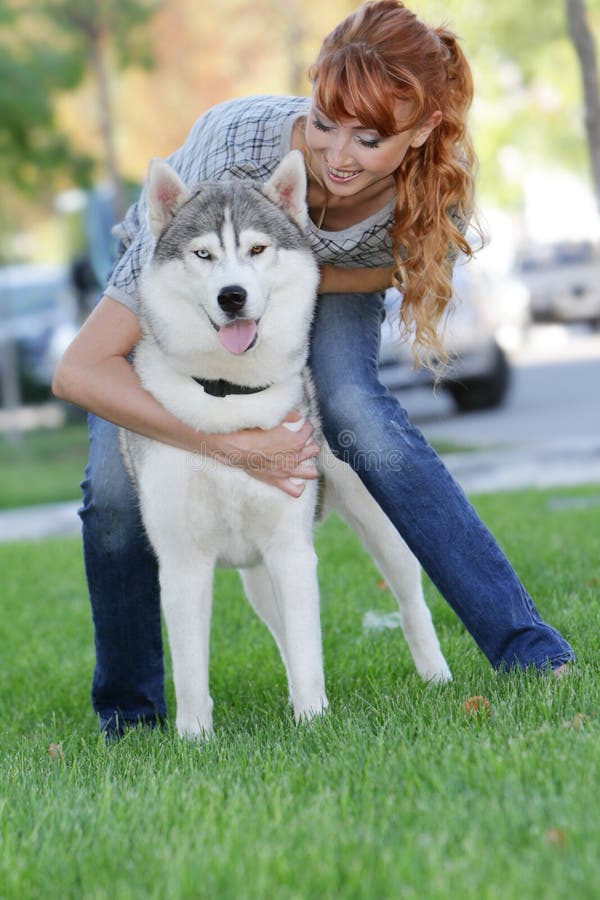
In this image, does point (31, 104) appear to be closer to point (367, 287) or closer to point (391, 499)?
point (367, 287)

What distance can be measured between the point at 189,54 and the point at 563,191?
16179mm

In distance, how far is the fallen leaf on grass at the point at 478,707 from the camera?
3102 mm

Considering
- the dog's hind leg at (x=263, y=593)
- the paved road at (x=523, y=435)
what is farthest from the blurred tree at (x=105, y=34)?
the dog's hind leg at (x=263, y=593)

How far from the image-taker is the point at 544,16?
1908cm

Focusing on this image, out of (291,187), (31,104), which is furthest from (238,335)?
(31,104)

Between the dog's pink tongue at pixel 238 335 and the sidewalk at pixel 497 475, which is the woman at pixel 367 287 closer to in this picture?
the dog's pink tongue at pixel 238 335

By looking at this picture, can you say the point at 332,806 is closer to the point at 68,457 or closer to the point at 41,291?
the point at 68,457

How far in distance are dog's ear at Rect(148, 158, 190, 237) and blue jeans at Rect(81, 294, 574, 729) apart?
0.51 meters

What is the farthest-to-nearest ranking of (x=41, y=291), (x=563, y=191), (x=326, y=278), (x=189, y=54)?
(x=563, y=191)
(x=189, y=54)
(x=41, y=291)
(x=326, y=278)

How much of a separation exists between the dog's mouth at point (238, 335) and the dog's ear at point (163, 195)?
406 millimetres

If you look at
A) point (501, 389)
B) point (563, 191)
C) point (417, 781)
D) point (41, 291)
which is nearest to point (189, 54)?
point (41, 291)

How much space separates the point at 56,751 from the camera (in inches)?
138

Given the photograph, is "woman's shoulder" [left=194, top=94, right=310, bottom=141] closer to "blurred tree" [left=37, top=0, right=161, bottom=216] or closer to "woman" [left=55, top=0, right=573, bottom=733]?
"woman" [left=55, top=0, right=573, bottom=733]

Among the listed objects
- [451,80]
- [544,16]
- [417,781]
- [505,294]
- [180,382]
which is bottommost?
[505,294]
